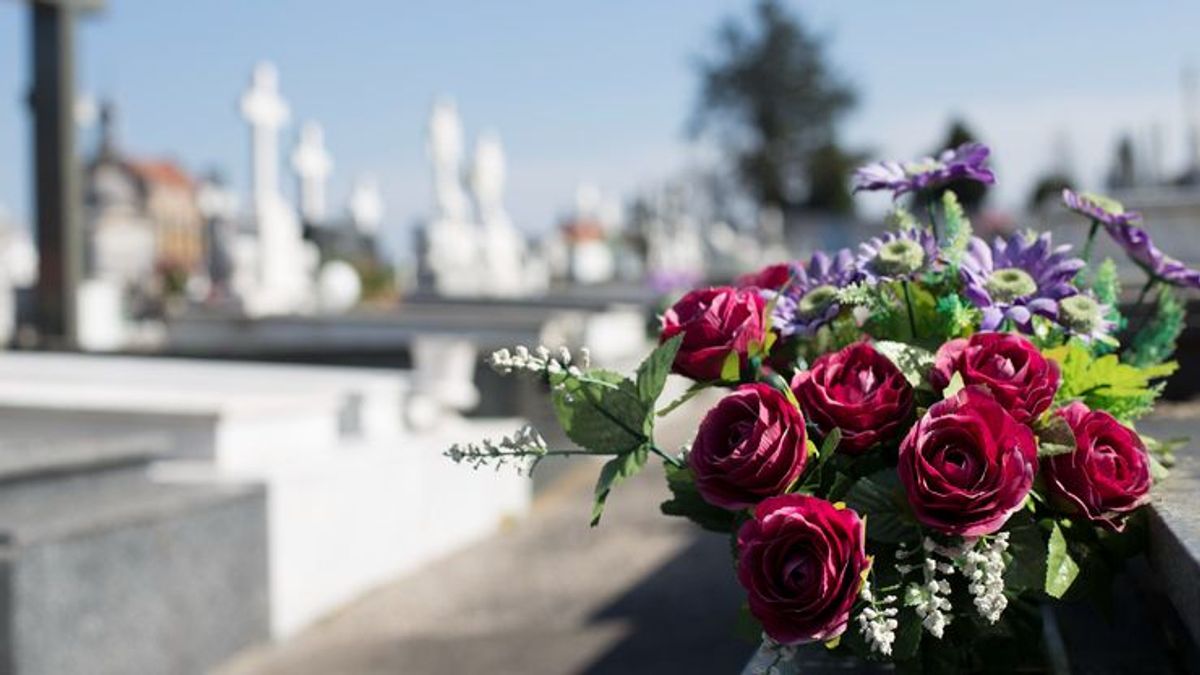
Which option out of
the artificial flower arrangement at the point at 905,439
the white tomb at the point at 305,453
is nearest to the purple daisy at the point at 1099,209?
the artificial flower arrangement at the point at 905,439

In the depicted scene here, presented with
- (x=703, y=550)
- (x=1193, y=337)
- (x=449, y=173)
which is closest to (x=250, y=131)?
(x=449, y=173)

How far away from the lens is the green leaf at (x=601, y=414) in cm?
156

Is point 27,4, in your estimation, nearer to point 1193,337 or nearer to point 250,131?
point 250,131

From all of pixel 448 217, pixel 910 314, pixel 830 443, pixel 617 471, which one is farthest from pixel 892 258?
pixel 448 217

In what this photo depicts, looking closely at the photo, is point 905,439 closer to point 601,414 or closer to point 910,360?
point 910,360

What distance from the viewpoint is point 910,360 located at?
1.58 metres

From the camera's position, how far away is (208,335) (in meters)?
13.0

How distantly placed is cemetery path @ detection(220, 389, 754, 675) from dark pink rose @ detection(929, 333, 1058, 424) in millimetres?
3203

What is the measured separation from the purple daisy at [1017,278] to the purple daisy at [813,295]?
157mm

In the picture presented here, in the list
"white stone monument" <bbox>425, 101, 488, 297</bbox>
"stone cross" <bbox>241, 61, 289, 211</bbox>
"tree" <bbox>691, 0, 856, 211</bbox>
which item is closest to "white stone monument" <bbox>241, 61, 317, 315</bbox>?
"stone cross" <bbox>241, 61, 289, 211</bbox>

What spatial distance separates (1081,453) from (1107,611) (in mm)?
215

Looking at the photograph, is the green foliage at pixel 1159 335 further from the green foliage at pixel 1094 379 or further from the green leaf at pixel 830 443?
the green leaf at pixel 830 443

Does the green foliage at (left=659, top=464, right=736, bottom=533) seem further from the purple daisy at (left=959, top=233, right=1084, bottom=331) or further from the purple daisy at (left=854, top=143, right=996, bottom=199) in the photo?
the purple daisy at (left=854, top=143, right=996, bottom=199)

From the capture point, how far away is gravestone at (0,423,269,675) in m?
4.20
